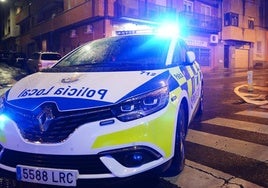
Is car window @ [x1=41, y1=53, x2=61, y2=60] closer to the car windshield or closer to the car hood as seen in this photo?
the car windshield

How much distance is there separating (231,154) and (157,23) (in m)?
23.1

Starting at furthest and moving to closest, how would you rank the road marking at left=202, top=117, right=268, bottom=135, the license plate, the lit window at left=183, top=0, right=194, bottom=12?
the lit window at left=183, top=0, right=194, bottom=12 → the road marking at left=202, top=117, right=268, bottom=135 → the license plate

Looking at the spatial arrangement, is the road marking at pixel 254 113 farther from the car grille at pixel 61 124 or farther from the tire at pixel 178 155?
the car grille at pixel 61 124

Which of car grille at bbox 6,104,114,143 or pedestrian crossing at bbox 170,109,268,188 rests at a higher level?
car grille at bbox 6,104,114,143

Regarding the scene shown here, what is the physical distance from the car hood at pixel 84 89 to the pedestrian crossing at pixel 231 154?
1.21 m

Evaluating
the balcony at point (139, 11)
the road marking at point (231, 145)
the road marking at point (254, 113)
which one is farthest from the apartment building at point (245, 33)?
the road marking at point (231, 145)

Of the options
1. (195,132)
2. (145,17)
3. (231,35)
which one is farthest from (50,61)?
(231,35)

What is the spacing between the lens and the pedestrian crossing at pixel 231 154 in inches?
147

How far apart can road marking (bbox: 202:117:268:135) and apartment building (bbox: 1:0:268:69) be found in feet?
48.1

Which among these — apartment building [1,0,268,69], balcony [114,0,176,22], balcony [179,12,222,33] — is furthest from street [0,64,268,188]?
balcony [179,12,222,33]

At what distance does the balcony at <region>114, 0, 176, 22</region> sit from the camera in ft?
78.1

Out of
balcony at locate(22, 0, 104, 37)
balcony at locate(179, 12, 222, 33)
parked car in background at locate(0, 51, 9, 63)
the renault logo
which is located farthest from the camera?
parked car in background at locate(0, 51, 9, 63)

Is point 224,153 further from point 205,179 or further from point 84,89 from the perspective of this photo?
point 84,89

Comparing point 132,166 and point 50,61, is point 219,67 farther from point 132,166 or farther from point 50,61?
point 132,166
